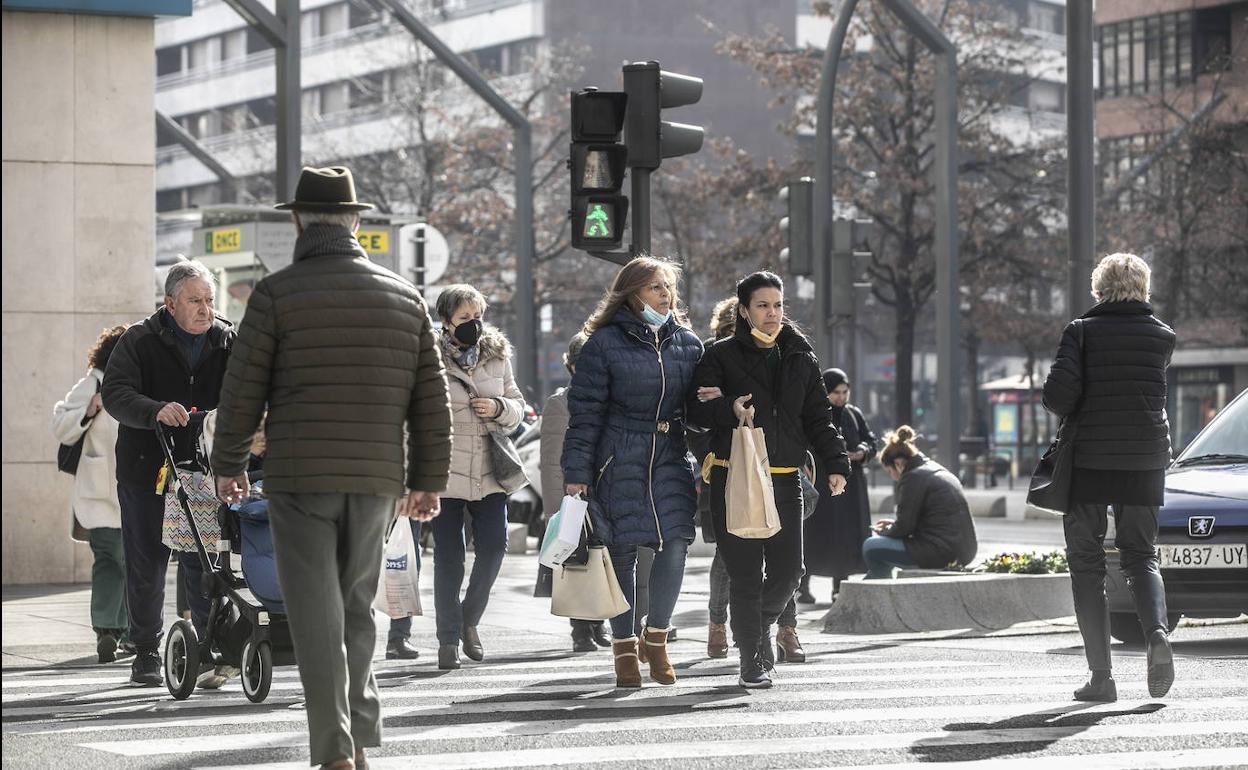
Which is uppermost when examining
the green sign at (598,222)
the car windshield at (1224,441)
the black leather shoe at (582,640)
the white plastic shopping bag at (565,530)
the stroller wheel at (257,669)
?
the green sign at (598,222)

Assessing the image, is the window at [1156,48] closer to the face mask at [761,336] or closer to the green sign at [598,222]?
the green sign at [598,222]

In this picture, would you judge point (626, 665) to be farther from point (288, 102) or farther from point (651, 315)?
point (288, 102)

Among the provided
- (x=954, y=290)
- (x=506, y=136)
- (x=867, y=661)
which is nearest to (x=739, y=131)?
(x=506, y=136)

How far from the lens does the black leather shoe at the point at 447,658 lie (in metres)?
9.95

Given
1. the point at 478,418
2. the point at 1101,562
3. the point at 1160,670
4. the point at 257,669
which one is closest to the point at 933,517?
the point at 478,418

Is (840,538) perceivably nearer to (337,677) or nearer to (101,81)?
(101,81)

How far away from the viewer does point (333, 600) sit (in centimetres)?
595

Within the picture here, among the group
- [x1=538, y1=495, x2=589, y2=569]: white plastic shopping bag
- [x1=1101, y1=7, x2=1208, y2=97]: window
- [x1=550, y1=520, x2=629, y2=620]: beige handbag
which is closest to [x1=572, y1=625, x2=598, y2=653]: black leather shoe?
[x1=550, y1=520, x2=629, y2=620]: beige handbag

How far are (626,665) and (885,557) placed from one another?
5.15 metres

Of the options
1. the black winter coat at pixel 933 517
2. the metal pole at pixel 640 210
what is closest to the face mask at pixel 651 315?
the metal pole at pixel 640 210

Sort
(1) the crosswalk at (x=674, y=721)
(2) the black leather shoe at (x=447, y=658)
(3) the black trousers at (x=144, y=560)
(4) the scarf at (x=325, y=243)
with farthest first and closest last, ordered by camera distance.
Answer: (2) the black leather shoe at (x=447, y=658)
(3) the black trousers at (x=144, y=560)
(1) the crosswalk at (x=674, y=721)
(4) the scarf at (x=325, y=243)

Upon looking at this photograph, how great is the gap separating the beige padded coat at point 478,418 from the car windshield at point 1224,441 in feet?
13.4

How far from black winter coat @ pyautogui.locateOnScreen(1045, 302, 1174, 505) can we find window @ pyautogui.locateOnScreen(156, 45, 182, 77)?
84084 millimetres

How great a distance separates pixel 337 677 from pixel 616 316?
3304 mm
